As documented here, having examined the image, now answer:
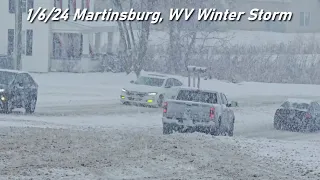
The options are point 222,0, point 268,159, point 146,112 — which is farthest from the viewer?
point 222,0

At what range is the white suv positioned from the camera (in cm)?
3766

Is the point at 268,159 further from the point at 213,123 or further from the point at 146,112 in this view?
the point at 146,112

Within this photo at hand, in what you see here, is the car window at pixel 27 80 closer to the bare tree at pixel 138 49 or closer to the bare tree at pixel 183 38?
the bare tree at pixel 138 49

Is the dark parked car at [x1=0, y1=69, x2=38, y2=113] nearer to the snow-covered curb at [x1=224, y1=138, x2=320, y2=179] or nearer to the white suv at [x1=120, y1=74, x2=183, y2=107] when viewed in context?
the white suv at [x1=120, y1=74, x2=183, y2=107]

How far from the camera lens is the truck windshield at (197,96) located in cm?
2538

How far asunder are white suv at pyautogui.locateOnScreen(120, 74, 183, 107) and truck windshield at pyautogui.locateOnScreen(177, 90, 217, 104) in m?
12.1

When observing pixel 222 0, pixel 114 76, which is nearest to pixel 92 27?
pixel 114 76

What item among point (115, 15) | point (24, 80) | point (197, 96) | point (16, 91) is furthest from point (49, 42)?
point (197, 96)

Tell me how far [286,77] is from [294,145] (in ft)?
136

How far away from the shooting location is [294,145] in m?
22.2

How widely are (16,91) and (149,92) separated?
8.98 meters

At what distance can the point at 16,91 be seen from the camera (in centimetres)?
3014

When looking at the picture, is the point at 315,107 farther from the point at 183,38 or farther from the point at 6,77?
the point at 183,38

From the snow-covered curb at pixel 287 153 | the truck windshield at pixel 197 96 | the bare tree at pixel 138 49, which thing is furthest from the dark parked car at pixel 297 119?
the bare tree at pixel 138 49
